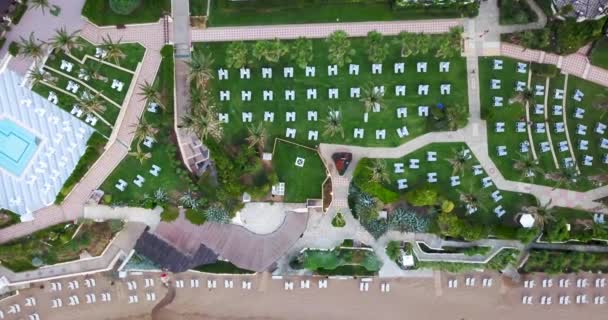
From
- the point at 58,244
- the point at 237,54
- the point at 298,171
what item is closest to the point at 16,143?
the point at 58,244

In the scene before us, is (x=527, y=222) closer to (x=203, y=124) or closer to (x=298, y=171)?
(x=298, y=171)

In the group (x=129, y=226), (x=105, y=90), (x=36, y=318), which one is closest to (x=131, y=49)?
(x=105, y=90)

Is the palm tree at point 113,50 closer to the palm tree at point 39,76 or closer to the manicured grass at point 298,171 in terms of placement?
the palm tree at point 39,76

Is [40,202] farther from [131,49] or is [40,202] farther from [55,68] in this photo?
[131,49]

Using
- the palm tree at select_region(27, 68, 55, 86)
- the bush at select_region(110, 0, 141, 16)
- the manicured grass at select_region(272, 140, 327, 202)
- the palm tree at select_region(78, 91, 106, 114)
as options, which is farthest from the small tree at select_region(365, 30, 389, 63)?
the palm tree at select_region(27, 68, 55, 86)

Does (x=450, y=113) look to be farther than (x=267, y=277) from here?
No

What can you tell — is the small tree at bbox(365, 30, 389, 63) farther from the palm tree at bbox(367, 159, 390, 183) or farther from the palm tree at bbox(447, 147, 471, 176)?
the palm tree at bbox(447, 147, 471, 176)
